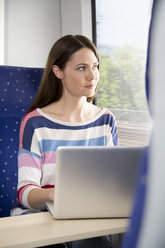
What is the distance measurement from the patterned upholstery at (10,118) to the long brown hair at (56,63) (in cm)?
7

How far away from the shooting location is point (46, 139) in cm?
140

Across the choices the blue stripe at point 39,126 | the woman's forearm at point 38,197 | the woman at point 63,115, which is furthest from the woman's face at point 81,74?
the woman's forearm at point 38,197

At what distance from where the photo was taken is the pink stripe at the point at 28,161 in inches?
50.9

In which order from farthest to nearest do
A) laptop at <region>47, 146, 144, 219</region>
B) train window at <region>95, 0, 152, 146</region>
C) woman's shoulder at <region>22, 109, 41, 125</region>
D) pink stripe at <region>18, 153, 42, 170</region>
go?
train window at <region>95, 0, 152, 146</region> < woman's shoulder at <region>22, 109, 41, 125</region> < pink stripe at <region>18, 153, 42, 170</region> < laptop at <region>47, 146, 144, 219</region>

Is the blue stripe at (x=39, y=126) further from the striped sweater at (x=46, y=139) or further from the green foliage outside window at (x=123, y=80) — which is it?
the green foliage outside window at (x=123, y=80)

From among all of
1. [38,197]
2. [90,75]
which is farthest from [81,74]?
Result: [38,197]

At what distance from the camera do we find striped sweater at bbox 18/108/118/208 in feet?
4.29

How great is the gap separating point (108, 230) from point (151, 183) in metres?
0.53

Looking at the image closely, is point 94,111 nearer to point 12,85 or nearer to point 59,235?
point 12,85

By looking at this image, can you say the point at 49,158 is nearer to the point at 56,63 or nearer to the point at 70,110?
the point at 70,110

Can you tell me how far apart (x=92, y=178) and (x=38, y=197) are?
1.10ft

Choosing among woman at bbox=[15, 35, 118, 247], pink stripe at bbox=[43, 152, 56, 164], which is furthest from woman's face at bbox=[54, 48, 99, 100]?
pink stripe at bbox=[43, 152, 56, 164]

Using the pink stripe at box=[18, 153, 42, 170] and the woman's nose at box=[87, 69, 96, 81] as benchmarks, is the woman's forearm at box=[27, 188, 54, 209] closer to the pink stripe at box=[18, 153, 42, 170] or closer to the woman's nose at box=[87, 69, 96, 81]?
the pink stripe at box=[18, 153, 42, 170]

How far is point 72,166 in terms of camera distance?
2.77ft
